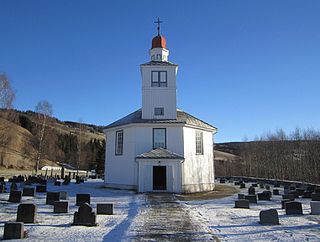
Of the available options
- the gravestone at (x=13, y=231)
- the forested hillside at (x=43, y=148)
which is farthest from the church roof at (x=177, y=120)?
the gravestone at (x=13, y=231)

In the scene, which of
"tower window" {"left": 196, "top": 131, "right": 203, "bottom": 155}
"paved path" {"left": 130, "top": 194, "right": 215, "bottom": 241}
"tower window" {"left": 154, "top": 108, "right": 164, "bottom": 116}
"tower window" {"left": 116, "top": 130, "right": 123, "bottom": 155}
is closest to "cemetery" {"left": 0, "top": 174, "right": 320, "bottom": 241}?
"paved path" {"left": 130, "top": 194, "right": 215, "bottom": 241}

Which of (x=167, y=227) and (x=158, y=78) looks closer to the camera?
(x=167, y=227)

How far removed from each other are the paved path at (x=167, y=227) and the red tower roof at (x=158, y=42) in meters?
20.4

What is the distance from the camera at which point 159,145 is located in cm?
2584

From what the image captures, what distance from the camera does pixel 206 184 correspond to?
2741 centimetres

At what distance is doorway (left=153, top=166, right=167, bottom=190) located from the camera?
24.9 m

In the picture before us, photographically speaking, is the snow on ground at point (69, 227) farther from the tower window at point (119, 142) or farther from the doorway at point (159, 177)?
the tower window at point (119, 142)

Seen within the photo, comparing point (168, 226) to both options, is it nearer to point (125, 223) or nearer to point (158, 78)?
point (125, 223)

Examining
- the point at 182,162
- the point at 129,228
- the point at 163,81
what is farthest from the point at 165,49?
the point at 129,228

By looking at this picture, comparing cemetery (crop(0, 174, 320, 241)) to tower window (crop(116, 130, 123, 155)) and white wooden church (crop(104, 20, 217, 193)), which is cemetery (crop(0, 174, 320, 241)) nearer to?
white wooden church (crop(104, 20, 217, 193))

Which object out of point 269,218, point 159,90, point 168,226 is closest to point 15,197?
point 168,226

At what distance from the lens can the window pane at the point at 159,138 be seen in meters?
25.8

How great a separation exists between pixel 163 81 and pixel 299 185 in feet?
60.6

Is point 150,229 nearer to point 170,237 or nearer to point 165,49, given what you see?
point 170,237
